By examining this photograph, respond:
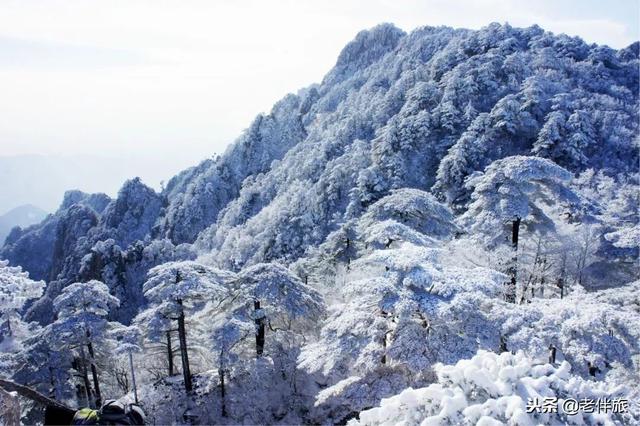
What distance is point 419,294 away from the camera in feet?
47.1

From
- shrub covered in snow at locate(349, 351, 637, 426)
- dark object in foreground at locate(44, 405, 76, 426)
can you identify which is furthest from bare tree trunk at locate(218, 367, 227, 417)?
dark object in foreground at locate(44, 405, 76, 426)

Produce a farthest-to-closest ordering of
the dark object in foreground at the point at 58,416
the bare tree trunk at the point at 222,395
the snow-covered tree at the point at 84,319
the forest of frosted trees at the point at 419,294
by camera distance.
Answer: the snow-covered tree at the point at 84,319
the bare tree trunk at the point at 222,395
the forest of frosted trees at the point at 419,294
the dark object in foreground at the point at 58,416

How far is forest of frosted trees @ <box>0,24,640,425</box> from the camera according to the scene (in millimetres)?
12531

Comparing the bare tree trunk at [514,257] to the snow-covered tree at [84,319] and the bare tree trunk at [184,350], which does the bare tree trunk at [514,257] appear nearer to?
the bare tree trunk at [184,350]

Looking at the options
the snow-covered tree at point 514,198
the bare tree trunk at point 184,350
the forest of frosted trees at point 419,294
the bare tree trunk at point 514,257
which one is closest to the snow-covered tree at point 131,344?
the forest of frosted trees at point 419,294

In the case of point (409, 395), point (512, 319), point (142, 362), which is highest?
point (409, 395)

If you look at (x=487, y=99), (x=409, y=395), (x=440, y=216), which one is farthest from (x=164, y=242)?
(x=409, y=395)

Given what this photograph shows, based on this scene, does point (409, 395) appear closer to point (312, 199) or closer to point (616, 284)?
point (616, 284)

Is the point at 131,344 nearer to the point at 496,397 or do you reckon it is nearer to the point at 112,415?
the point at 112,415

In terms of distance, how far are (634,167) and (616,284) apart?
117 feet

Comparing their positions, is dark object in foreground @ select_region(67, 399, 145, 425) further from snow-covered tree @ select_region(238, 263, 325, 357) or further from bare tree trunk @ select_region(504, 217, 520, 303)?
bare tree trunk @ select_region(504, 217, 520, 303)

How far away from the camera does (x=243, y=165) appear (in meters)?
116

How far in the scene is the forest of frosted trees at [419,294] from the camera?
12.5 meters

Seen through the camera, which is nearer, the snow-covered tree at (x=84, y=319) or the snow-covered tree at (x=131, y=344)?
the snow-covered tree at (x=131, y=344)
